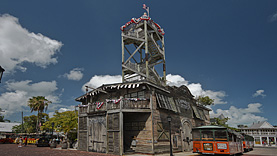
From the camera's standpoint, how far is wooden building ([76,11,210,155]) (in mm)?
17297

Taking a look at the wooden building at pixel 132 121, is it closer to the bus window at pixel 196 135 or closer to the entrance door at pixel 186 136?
the entrance door at pixel 186 136

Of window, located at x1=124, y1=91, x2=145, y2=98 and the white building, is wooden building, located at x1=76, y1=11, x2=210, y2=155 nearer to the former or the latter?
window, located at x1=124, y1=91, x2=145, y2=98

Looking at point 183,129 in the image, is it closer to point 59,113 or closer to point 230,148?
point 230,148

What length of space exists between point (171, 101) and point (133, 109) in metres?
5.84

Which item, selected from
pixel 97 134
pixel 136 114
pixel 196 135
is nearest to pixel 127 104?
pixel 136 114

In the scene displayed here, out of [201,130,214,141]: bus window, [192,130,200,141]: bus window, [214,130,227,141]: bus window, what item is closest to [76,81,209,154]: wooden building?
[192,130,200,141]: bus window

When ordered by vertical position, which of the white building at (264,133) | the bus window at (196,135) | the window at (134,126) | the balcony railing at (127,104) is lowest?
the white building at (264,133)

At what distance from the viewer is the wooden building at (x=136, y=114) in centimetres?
1730

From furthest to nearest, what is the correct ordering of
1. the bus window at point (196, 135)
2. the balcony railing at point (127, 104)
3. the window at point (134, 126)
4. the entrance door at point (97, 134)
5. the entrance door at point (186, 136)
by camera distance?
the entrance door at point (186, 136) < the entrance door at point (97, 134) < the window at point (134, 126) < the balcony railing at point (127, 104) < the bus window at point (196, 135)

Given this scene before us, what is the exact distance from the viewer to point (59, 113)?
3378 centimetres

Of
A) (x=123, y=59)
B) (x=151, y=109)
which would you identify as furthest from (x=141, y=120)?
(x=123, y=59)

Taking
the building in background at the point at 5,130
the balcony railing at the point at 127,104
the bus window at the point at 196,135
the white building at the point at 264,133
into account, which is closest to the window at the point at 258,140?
the white building at the point at 264,133

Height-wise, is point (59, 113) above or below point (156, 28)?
below

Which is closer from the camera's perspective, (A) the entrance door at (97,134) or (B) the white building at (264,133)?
(A) the entrance door at (97,134)
